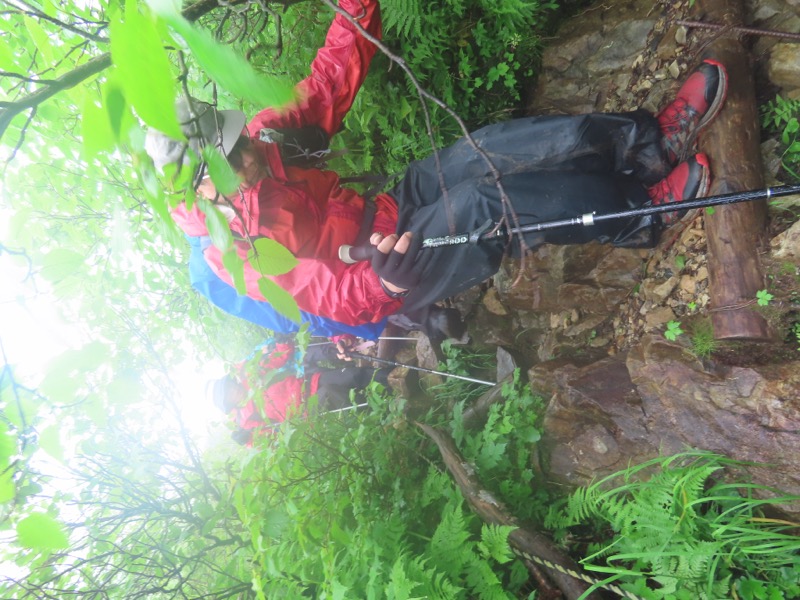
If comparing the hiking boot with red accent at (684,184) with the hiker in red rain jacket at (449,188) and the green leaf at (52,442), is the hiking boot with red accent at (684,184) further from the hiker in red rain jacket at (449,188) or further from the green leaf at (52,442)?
the green leaf at (52,442)

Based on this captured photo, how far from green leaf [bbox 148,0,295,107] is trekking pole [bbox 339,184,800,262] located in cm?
147

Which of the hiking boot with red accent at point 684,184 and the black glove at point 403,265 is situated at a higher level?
the black glove at point 403,265

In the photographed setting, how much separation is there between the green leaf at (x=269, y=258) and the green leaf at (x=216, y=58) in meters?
0.45

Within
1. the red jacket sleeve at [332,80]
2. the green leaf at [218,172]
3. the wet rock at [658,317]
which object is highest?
the red jacket sleeve at [332,80]

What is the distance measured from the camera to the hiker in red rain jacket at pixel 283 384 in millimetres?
4328

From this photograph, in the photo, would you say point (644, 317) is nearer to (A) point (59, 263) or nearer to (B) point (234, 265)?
(B) point (234, 265)

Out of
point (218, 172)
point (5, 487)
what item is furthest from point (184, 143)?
point (5, 487)

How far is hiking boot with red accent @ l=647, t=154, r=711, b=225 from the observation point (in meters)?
2.97

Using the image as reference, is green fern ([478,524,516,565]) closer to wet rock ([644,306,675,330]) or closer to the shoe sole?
wet rock ([644,306,675,330])

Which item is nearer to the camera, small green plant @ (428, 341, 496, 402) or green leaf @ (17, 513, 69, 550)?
green leaf @ (17, 513, 69, 550)

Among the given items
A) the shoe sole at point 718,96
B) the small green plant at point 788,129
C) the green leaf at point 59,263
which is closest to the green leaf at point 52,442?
the green leaf at point 59,263

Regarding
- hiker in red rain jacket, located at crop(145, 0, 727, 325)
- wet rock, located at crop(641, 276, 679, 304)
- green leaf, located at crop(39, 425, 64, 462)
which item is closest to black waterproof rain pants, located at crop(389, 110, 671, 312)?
hiker in red rain jacket, located at crop(145, 0, 727, 325)

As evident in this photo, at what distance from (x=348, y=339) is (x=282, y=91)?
5399 mm

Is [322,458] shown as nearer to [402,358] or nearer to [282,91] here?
[402,358]
